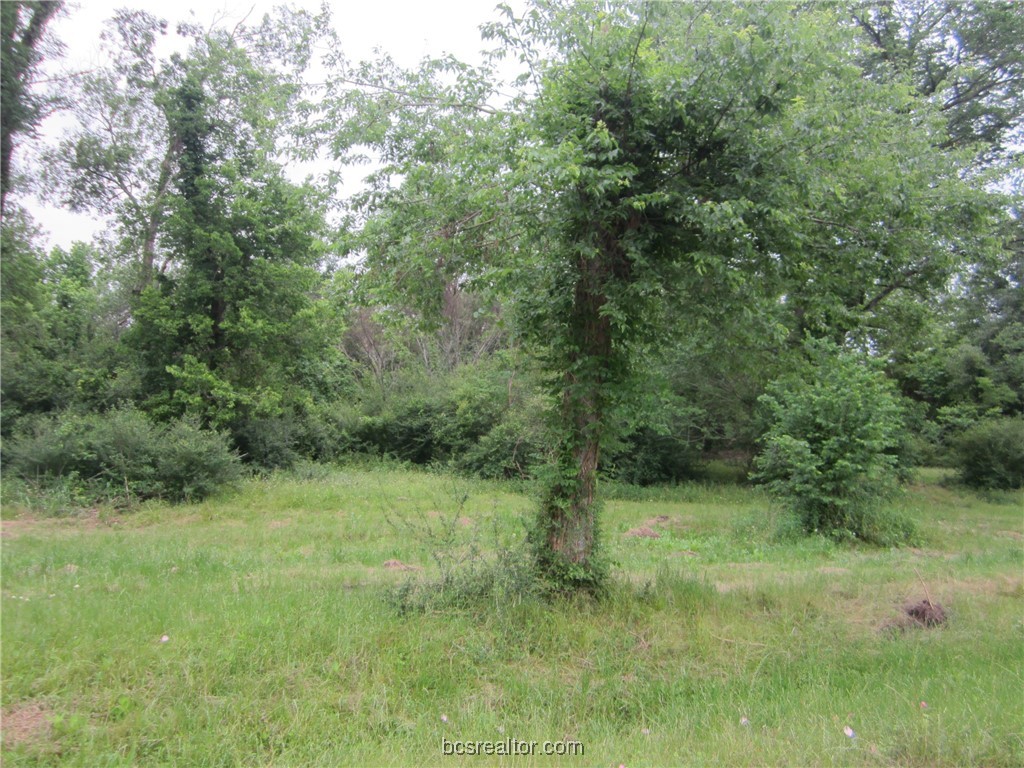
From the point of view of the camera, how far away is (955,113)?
19.2 m

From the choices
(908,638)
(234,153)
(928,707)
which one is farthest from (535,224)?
(234,153)

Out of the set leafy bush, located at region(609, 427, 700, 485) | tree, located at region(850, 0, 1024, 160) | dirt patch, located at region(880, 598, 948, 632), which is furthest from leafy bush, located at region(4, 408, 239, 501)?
tree, located at region(850, 0, 1024, 160)

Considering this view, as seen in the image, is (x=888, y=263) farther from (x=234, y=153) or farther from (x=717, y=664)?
(x=234, y=153)

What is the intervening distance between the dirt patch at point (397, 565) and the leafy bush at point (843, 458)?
8.04 m

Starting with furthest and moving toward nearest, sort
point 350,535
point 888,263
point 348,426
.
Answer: point 348,426
point 350,535
point 888,263

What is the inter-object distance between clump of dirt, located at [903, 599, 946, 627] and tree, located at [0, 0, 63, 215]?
11.7 meters

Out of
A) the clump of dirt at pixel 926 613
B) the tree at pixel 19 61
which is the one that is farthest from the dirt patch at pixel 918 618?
the tree at pixel 19 61

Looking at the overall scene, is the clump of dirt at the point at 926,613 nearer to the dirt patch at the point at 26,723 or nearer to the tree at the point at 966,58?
the dirt patch at the point at 26,723

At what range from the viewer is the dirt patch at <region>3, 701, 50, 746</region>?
3.89 m

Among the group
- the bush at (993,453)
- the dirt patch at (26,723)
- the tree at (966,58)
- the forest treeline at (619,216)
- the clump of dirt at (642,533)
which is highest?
the tree at (966,58)

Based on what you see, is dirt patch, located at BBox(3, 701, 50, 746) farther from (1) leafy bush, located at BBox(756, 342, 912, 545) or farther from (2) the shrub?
(1) leafy bush, located at BBox(756, 342, 912, 545)

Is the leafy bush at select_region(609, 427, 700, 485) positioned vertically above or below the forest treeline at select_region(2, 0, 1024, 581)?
below

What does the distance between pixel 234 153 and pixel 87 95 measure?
222 inches

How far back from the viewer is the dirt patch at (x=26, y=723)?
12.8ft
